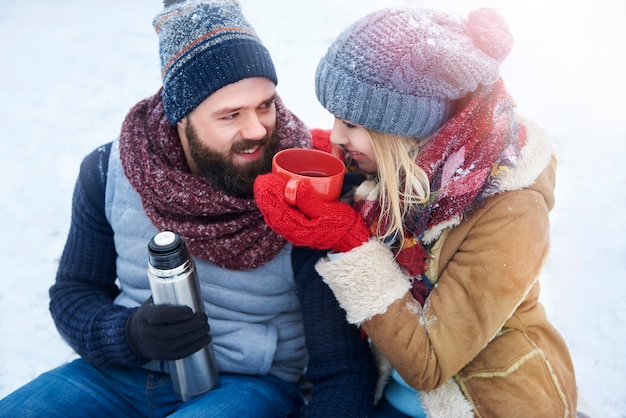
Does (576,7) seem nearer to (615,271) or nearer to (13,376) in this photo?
(615,271)

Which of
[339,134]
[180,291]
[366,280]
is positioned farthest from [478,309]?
[180,291]

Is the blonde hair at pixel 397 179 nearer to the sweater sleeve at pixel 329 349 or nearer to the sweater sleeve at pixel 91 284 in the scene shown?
the sweater sleeve at pixel 329 349

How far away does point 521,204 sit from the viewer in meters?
1.31

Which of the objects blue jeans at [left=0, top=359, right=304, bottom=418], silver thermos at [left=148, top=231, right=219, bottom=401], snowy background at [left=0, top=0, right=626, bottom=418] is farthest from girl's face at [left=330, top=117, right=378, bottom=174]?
snowy background at [left=0, top=0, right=626, bottom=418]

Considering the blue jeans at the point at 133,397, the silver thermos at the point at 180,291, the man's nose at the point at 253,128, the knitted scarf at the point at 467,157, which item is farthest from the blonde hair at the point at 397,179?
the blue jeans at the point at 133,397

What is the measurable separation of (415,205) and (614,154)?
2.33 meters

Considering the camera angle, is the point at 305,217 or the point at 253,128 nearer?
the point at 305,217

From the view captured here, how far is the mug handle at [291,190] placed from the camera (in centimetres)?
131

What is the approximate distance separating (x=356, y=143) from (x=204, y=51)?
0.56 metres

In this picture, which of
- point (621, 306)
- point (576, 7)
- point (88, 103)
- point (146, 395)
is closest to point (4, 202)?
point (88, 103)

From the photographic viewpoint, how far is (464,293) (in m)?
1.32

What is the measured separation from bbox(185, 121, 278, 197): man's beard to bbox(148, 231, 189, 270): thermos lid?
1.62 feet

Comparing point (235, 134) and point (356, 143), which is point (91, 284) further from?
point (356, 143)

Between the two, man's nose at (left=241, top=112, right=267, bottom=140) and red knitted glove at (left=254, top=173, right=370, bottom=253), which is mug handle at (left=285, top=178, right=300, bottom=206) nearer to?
red knitted glove at (left=254, top=173, right=370, bottom=253)
